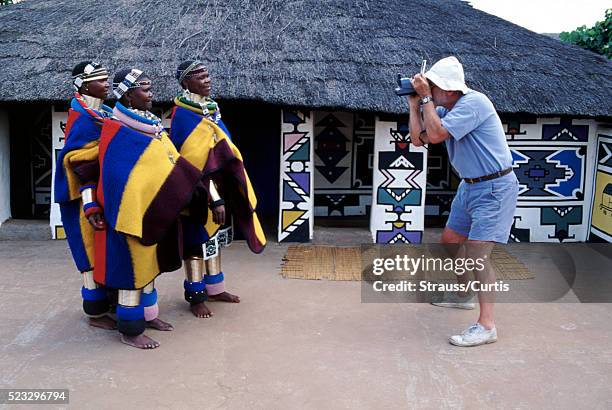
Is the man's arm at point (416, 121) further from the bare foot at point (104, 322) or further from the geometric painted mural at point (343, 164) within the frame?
the geometric painted mural at point (343, 164)

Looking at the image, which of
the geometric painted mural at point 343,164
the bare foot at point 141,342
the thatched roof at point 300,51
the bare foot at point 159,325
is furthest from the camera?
the geometric painted mural at point 343,164

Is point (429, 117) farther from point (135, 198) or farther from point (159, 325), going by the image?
point (159, 325)

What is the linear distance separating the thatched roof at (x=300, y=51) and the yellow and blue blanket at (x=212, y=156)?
2.00 meters

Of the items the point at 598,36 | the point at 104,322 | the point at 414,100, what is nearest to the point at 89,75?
the point at 104,322

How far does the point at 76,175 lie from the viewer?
3.95m

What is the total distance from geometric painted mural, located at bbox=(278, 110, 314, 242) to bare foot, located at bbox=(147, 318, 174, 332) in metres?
2.54

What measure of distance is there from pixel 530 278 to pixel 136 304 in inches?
133

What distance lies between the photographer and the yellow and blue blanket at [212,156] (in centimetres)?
422

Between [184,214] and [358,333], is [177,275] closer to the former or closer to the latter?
[184,214]

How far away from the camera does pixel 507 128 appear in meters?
6.80

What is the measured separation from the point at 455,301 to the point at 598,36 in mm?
8744

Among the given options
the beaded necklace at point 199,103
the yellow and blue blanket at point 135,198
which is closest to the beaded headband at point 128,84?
the yellow and blue blanket at point 135,198

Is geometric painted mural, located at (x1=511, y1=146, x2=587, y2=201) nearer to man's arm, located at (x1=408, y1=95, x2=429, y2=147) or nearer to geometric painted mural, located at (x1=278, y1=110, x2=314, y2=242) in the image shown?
geometric painted mural, located at (x1=278, y1=110, x2=314, y2=242)

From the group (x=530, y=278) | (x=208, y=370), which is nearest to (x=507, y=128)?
(x=530, y=278)
